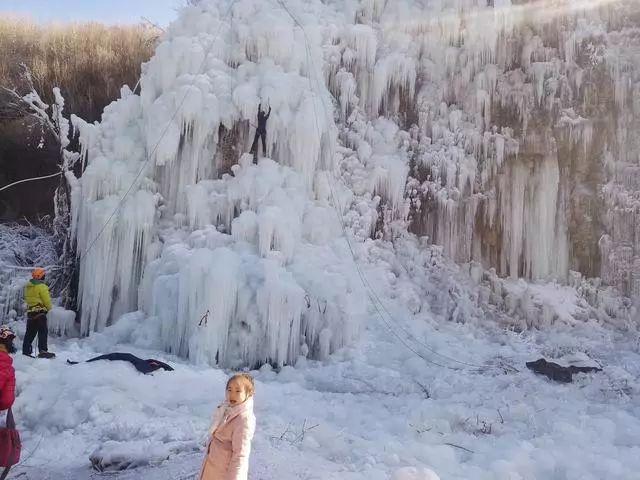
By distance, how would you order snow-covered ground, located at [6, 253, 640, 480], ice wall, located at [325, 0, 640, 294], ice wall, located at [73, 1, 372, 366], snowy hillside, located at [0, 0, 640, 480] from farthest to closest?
1. ice wall, located at [325, 0, 640, 294]
2. ice wall, located at [73, 1, 372, 366]
3. snowy hillside, located at [0, 0, 640, 480]
4. snow-covered ground, located at [6, 253, 640, 480]

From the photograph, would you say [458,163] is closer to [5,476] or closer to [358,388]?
[358,388]

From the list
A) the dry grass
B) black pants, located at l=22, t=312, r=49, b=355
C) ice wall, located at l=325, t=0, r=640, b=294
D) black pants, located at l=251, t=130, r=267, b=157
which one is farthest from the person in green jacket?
the dry grass

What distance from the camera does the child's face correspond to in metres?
2.63

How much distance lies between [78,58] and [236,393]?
15.2m

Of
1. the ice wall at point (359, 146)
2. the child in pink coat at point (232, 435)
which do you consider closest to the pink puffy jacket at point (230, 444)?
the child in pink coat at point (232, 435)

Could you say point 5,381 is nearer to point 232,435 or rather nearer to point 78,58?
point 232,435

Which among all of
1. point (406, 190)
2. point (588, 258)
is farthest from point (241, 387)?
point (588, 258)

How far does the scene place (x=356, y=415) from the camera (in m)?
5.57

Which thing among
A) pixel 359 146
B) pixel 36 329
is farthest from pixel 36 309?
pixel 359 146

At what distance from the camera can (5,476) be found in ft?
11.8

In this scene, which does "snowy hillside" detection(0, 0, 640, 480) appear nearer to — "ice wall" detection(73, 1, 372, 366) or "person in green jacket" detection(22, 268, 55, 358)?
"ice wall" detection(73, 1, 372, 366)

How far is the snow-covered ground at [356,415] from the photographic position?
13.5 feet

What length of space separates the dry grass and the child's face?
13.4m

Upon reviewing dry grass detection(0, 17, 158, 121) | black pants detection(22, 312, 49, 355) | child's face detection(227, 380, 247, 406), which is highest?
dry grass detection(0, 17, 158, 121)
